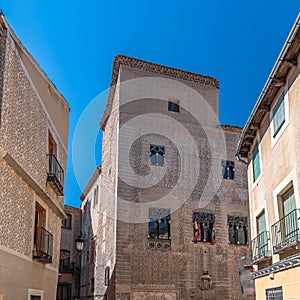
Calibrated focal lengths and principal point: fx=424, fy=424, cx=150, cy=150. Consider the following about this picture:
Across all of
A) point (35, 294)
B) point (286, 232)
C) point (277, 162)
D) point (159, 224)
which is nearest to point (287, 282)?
point (286, 232)

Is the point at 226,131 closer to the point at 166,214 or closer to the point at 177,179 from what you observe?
the point at 177,179

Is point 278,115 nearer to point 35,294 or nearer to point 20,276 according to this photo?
point 20,276

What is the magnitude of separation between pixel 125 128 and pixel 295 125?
13326 millimetres

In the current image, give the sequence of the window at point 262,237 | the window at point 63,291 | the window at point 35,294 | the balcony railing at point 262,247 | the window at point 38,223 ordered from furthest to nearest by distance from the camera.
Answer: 1. the window at point 63,291
2. the window at point 38,223
3. the window at point 35,294
4. the window at point 262,237
5. the balcony railing at point 262,247

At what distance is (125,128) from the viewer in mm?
21188

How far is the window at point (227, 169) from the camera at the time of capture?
2255 cm

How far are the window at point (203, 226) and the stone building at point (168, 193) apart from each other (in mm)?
49

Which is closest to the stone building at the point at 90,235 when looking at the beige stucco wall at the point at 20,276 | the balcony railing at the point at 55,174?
the balcony railing at the point at 55,174

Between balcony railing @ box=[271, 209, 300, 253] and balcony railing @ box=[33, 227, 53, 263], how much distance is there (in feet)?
19.4

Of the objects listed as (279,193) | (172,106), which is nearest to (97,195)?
(172,106)

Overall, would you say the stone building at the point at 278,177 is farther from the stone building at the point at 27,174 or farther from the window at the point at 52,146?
the window at the point at 52,146

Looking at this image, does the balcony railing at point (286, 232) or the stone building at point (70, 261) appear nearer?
the balcony railing at point (286, 232)

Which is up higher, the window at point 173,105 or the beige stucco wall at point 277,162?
the window at point 173,105

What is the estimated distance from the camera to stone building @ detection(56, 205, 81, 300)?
30.8 metres
